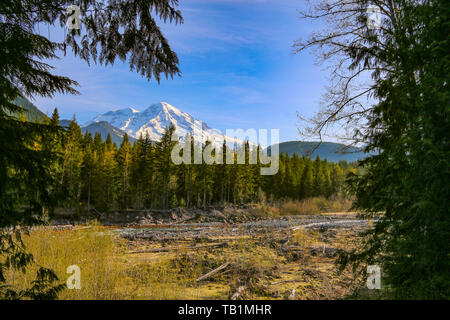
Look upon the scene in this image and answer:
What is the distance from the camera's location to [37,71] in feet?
11.9

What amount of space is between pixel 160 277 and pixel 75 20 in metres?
5.28

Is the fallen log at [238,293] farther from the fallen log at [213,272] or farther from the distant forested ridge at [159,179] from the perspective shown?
the distant forested ridge at [159,179]

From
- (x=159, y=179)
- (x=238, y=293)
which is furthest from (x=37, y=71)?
(x=159, y=179)

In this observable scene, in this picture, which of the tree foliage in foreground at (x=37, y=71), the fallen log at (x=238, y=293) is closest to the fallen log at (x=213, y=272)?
the fallen log at (x=238, y=293)

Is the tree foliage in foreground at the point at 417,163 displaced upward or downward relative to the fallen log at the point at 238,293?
upward

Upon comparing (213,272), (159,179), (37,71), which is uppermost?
(37,71)

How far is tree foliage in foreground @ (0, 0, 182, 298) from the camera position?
8.99 ft

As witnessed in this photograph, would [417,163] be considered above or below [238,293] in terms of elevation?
above

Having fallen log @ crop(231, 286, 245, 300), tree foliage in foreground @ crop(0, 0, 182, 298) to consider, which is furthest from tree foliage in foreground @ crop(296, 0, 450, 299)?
tree foliage in foreground @ crop(0, 0, 182, 298)

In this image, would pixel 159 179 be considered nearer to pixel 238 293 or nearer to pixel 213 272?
pixel 213 272

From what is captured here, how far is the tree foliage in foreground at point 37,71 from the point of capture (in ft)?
8.99

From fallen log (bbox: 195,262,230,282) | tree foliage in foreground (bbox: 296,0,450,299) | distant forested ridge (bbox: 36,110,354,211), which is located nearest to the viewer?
tree foliage in foreground (bbox: 296,0,450,299)

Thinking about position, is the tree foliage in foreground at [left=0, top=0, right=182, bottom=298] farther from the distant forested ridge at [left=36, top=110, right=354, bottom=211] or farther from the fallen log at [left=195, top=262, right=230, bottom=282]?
the distant forested ridge at [left=36, top=110, right=354, bottom=211]
